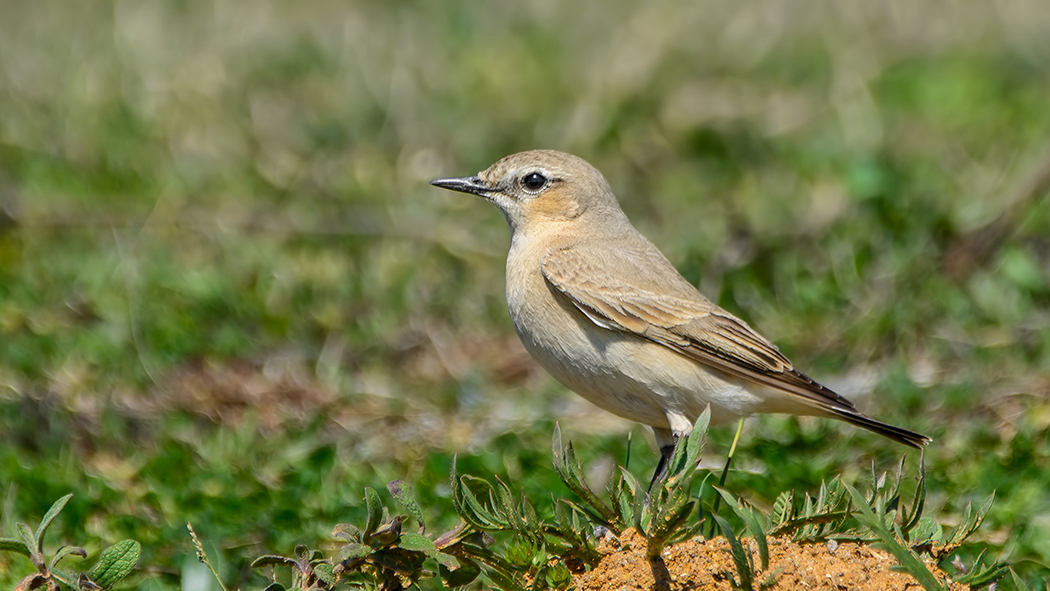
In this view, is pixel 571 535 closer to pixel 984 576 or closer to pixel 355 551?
pixel 355 551

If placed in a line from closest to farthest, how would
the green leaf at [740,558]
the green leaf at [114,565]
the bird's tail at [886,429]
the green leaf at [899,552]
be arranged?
the green leaf at [740,558]
the green leaf at [899,552]
the green leaf at [114,565]
the bird's tail at [886,429]

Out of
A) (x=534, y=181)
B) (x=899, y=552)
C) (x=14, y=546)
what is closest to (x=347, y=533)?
(x=14, y=546)

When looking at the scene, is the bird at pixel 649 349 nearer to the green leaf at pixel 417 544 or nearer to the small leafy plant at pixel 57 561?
the green leaf at pixel 417 544

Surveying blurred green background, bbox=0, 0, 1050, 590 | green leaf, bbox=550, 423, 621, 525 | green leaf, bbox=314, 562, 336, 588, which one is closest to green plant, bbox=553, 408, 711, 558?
green leaf, bbox=550, 423, 621, 525

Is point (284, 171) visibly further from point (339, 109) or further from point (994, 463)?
point (994, 463)

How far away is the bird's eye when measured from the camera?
613 cm

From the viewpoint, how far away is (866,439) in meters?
6.08

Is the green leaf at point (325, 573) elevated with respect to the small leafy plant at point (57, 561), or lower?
elevated

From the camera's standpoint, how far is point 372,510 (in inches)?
145

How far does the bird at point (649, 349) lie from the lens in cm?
Answer: 521

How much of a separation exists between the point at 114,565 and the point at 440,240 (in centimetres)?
468

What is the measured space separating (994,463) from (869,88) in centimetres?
569

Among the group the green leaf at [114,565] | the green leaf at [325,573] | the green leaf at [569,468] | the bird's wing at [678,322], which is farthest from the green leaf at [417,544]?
the bird's wing at [678,322]

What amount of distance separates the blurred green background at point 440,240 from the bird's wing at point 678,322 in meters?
0.53
